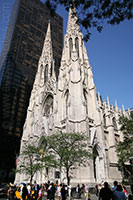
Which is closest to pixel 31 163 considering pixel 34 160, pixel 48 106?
pixel 34 160

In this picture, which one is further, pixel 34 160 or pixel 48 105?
pixel 48 105

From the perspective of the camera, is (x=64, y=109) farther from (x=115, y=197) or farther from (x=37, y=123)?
(x=115, y=197)

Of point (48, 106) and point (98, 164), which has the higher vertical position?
point (48, 106)

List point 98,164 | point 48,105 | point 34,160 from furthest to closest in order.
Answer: point 48,105, point 98,164, point 34,160

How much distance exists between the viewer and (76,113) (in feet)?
76.6

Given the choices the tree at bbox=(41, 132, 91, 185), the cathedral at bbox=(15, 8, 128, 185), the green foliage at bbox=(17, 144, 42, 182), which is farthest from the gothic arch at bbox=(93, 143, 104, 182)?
the green foliage at bbox=(17, 144, 42, 182)

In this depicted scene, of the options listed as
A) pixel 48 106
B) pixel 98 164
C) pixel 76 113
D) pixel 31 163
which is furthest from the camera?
pixel 48 106

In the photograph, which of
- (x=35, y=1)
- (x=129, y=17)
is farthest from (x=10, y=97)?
(x=35, y=1)

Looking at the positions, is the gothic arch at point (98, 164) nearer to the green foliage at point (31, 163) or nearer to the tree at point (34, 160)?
the tree at point (34, 160)

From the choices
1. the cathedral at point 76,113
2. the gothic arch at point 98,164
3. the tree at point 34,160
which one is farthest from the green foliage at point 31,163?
the gothic arch at point 98,164

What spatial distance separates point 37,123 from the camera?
3027cm

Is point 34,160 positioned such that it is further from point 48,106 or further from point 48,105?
point 48,105

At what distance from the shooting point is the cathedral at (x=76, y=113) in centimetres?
2194

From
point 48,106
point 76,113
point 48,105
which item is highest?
point 48,105
